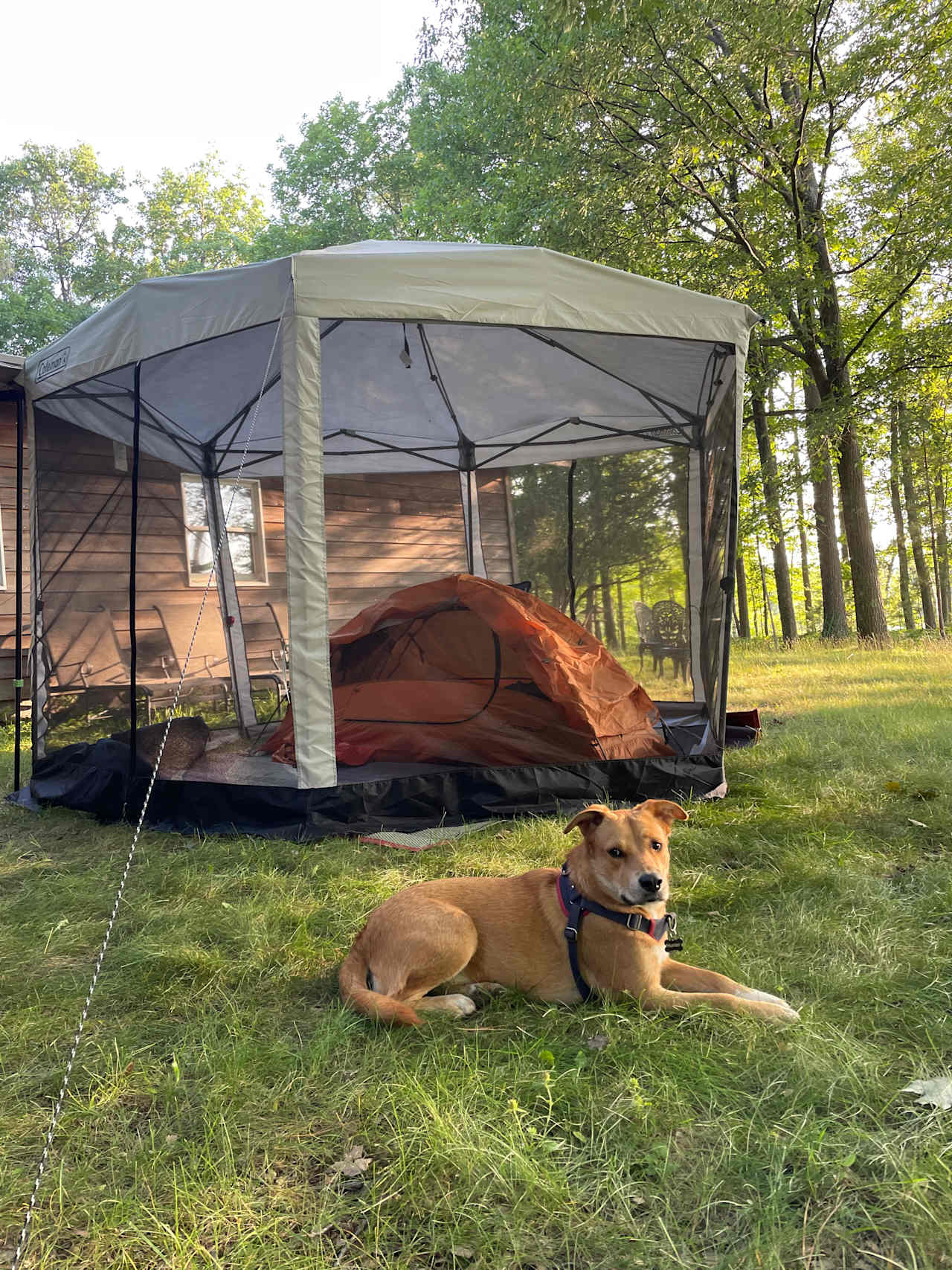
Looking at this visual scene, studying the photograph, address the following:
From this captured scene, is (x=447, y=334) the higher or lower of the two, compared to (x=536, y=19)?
lower

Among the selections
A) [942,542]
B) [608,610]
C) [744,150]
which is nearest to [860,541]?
[744,150]

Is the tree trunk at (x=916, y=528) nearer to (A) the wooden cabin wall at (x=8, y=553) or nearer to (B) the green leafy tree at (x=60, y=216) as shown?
(A) the wooden cabin wall at (x=8, y=553)

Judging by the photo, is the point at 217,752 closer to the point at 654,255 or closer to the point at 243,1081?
the point at 243,1081

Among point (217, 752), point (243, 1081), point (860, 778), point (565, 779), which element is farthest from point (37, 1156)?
point (860, 778)

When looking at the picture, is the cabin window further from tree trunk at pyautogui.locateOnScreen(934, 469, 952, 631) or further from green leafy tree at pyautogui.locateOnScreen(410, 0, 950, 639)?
tree trunk at pyautogui.locateOnScreen(934, 469, 952, 631)

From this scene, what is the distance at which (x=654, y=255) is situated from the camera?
11.2 m

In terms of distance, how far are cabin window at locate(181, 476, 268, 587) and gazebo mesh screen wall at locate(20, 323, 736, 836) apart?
0.02 meters

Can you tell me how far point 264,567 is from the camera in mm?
5938

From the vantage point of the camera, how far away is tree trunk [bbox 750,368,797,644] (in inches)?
483

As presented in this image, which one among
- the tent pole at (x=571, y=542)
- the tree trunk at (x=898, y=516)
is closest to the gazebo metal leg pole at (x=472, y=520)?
the tent pole at (x=571, y=542)

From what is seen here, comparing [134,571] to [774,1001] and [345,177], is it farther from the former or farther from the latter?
[345,177]

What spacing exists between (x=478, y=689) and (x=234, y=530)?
8.02 ft

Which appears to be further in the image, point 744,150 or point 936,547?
point 936,547

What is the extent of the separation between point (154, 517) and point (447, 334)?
2316mm
